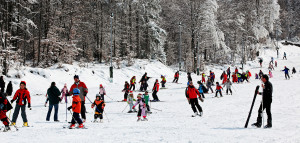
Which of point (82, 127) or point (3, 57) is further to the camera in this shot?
point (3, 57)

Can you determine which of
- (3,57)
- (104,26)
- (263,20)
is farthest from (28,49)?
(263,20)

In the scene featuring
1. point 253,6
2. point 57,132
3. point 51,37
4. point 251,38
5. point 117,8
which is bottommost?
point 57,132

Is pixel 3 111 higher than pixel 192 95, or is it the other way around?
pixel 192 95

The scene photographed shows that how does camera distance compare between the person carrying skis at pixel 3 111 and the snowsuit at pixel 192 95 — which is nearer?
the person carrying skis at pixel 3 111

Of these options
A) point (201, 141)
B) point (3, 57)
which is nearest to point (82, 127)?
point (201, 141)

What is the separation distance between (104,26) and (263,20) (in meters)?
28.5

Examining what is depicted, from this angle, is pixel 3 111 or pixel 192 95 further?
pixel 192 95

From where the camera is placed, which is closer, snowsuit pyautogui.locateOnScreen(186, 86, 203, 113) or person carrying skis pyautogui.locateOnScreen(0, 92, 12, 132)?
person carrying skis pyautogui.locateOnScreen(0, 92, 12, 132)

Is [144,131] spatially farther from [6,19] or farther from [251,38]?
[251,38]

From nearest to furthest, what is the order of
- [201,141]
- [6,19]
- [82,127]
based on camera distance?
1. [201,141]
2. [82,127]
3. [6,19]

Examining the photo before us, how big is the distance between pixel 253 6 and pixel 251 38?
5.82m

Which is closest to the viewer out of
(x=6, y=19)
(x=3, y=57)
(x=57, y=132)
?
(x=57, y=132)

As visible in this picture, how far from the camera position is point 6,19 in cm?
2216

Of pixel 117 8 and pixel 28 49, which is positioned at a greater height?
pixel 117 8
